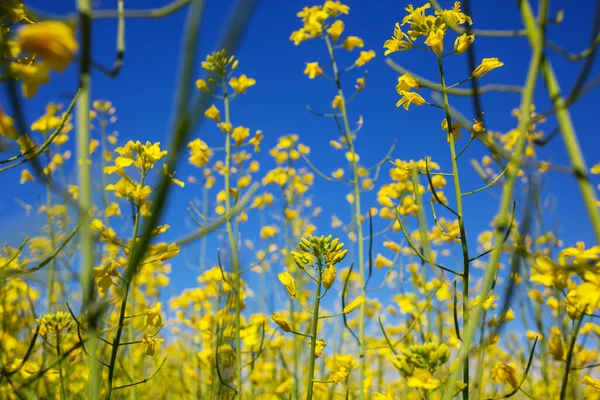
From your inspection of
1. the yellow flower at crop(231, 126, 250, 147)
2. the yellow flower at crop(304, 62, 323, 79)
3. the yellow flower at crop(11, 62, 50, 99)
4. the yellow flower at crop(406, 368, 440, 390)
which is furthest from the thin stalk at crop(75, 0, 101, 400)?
the yellow flower at crop(304, 62, 323, 79)

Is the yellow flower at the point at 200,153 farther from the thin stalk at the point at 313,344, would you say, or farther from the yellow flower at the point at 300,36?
the thin stalk at the point at 313,344

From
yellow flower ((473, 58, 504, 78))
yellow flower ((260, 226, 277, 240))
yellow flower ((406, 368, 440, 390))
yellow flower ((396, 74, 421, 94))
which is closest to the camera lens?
yellow flower ((406, 368, 440, 390))

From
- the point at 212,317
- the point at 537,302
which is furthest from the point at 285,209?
the point at 537,302

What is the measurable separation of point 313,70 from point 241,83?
0.55 m

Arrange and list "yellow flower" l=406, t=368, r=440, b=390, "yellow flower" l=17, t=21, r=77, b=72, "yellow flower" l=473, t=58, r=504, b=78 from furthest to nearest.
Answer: "yellow flower" l=473, t=58, r=504, b=78 → "yellow flower" l=406, t=368, r=440, b=390 → "yellow flower" l=17, t=21, r=77, b=72

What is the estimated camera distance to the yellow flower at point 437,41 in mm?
1416

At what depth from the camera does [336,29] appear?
3.23 m

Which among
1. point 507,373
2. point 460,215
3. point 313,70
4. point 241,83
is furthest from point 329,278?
point 313,70

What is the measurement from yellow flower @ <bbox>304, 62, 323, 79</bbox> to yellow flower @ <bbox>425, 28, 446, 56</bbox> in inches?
70.4

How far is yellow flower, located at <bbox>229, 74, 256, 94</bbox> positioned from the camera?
9.61 ft

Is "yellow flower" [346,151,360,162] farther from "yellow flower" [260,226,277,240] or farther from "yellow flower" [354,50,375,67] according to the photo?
"yellow flower" [260,226,277,240]

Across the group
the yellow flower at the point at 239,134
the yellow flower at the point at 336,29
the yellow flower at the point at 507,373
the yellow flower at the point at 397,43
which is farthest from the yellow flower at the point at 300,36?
the yellow flower at the point at 507,373

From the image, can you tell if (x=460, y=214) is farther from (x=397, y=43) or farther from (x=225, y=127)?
(x=225, y=127)

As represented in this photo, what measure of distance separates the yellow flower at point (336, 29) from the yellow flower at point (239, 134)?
0.99 m
